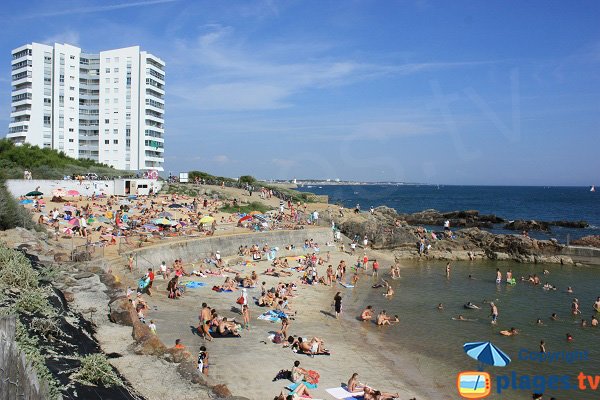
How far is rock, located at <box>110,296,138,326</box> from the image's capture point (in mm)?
12430

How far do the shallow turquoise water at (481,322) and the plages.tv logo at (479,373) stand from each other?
214mm

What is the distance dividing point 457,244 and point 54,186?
3633 cm

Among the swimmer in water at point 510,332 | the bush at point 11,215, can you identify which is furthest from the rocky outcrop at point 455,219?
the bush at point 11,215

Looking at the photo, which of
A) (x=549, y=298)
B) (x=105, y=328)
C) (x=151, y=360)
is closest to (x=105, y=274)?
(x=105, y=328)

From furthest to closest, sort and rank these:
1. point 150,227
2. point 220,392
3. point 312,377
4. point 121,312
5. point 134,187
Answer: point 134,187 < point 150,227 < point 121,312 < point 312,377 < point 220,392

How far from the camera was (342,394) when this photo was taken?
38.7 ft

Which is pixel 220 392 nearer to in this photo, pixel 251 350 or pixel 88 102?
pixel 251 350

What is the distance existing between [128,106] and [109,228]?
154ft

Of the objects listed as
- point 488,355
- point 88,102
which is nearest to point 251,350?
point 488,355

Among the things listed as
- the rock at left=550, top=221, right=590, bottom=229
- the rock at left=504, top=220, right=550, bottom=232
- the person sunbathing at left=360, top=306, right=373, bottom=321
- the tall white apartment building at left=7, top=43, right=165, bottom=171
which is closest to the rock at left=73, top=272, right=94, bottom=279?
the person sunbathing at left=360, top=306, right=373, bottom=321

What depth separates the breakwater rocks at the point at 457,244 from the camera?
37.6 metres

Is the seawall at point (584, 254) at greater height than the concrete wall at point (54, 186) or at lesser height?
lesser

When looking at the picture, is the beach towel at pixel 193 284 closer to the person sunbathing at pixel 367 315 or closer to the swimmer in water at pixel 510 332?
the person sunbathing at pixel 367 315

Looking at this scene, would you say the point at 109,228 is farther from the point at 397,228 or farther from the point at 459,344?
the point at 397,228
